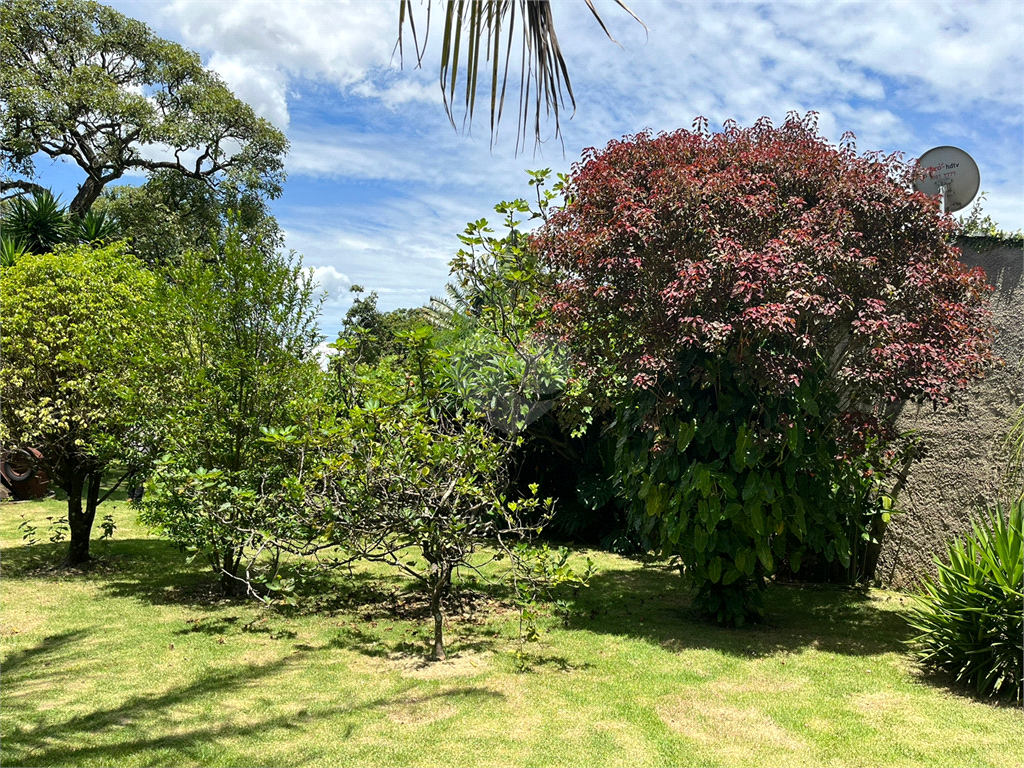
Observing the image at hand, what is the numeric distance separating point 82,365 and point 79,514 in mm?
2158

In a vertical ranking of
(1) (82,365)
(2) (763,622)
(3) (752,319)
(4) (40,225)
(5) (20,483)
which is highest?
(4) (40,225)

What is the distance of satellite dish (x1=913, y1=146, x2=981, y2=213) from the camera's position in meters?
8.09

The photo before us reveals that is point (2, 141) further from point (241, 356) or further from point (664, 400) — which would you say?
point (664, 400)

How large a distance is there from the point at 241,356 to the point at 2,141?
1735 cm

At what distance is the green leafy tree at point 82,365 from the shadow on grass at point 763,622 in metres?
5.17

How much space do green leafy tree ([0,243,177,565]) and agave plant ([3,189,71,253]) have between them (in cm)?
749

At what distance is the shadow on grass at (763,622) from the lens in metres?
6.75

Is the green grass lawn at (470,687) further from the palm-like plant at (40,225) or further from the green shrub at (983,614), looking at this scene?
the palm-like plant at (40,225)

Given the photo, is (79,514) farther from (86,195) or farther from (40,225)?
(86,195)

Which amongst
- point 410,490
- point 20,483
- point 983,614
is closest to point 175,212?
point 20,483

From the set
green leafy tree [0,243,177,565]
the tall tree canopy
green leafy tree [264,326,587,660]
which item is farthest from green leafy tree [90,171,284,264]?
green leafy tree [264,326,587,660]

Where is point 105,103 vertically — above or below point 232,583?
above

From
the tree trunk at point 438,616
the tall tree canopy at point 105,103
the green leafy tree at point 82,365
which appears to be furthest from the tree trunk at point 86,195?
the tree trunk at point 438,616

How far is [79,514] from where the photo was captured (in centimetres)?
982
